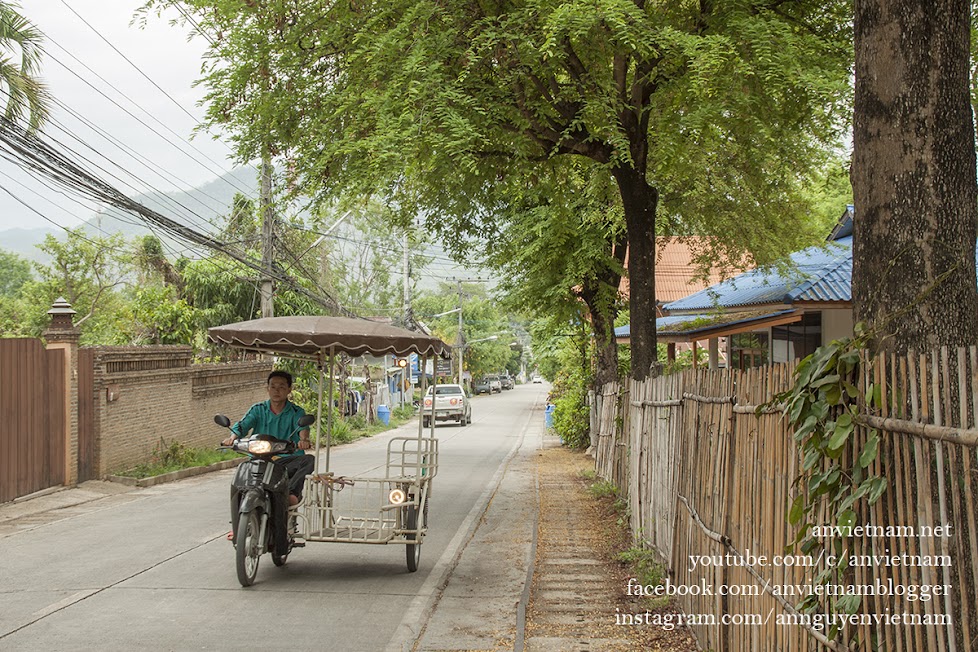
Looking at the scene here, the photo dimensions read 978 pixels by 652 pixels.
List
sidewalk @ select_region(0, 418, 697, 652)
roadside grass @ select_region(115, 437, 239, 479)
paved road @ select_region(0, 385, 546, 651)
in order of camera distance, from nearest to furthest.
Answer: paved road @ select_region(0, 385, 546, 651), sidewalk @ select_region(0, 418, 697, 652), roadside grass @ select_region(115, 437, 239, 479)

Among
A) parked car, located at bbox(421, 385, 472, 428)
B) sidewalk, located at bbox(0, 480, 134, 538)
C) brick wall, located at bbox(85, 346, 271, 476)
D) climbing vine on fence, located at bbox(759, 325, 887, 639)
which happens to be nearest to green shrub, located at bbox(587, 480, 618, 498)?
sidewalk, located at bbox(0, 480, 134, 538)

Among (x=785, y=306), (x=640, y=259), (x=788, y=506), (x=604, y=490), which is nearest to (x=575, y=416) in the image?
(x=604, y=490)

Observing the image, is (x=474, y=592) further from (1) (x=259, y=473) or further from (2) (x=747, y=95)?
(2) (x=747, y=95)

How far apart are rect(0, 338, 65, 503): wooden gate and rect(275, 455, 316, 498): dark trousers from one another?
24.9ft

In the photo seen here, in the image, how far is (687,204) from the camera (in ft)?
52.6

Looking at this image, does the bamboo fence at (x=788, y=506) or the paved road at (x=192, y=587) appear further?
the paved road at (x=192, y=587)

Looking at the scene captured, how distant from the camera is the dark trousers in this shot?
915 centimetres

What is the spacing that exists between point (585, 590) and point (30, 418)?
10.8m

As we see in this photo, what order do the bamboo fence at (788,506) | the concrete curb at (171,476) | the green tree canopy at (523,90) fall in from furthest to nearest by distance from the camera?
the concrete curb at (171,476) → the green tree canopy at (523,90) → the bamboo fence at (788,506)

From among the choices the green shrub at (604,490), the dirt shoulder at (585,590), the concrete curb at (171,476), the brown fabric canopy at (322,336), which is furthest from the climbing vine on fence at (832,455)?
the concrete curb at (171,476)

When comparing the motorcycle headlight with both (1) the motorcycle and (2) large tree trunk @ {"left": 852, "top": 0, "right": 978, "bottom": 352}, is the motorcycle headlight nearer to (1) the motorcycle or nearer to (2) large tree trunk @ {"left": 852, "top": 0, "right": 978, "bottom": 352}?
(1) the motorcycle

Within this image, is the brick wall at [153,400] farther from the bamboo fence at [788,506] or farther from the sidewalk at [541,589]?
the bamboo fence at [788,506]

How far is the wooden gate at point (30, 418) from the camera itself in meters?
14.7

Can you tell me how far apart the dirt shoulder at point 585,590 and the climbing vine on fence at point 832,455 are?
325cm
